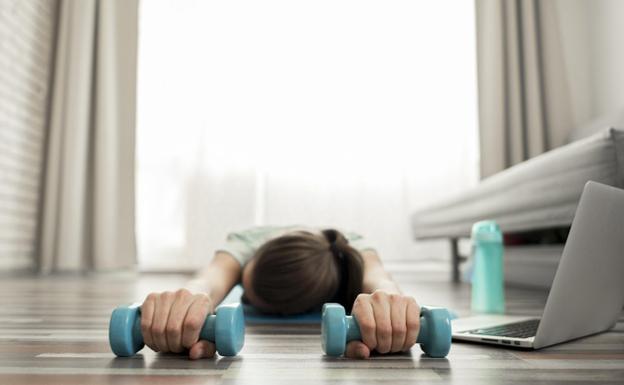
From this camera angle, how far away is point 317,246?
1.30 metres

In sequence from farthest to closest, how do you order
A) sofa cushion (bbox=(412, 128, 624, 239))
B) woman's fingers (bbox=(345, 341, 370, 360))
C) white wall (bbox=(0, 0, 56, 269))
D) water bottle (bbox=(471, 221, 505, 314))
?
white wall (bbox=(0, 0, 56, 269)), water bottle (bbox=(471, 221, 505, 314)), sofa cushion (bbox=(412, 128, 624, 239)), woman's fingers (bbox=(345, 341, 370, 360))

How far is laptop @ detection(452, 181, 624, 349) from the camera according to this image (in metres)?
0.95

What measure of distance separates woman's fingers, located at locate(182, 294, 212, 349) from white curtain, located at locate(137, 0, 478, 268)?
8.79 ft

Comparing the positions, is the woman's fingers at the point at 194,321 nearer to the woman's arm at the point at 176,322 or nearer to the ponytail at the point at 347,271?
the woman's arm at the point at 176,322

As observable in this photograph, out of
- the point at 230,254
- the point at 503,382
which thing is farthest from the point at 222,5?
the point at 503,382

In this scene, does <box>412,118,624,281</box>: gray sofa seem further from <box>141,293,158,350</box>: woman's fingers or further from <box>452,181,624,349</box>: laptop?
<box>141,293,158,350</box>: woman's fingers

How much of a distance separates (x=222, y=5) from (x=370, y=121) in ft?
3.84

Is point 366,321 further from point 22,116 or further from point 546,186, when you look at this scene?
point 22,116

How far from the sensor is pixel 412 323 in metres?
0.85

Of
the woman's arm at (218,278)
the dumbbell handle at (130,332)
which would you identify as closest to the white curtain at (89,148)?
the woman's arm at (218,278)

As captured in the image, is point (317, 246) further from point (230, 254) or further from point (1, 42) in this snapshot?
point (1, 42)

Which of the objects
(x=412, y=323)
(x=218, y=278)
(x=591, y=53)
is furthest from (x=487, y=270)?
(x=591, y=53)

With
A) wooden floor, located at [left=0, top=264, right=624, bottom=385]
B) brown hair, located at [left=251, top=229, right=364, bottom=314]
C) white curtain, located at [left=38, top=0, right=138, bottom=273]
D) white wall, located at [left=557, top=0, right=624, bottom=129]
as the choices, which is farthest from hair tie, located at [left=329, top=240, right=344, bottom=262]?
white wall, located at [left=557, top=0, right=624, bottom=129]

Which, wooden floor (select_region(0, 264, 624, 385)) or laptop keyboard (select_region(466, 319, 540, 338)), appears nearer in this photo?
wooden floor (select_region(0, 264, 624, 385))
